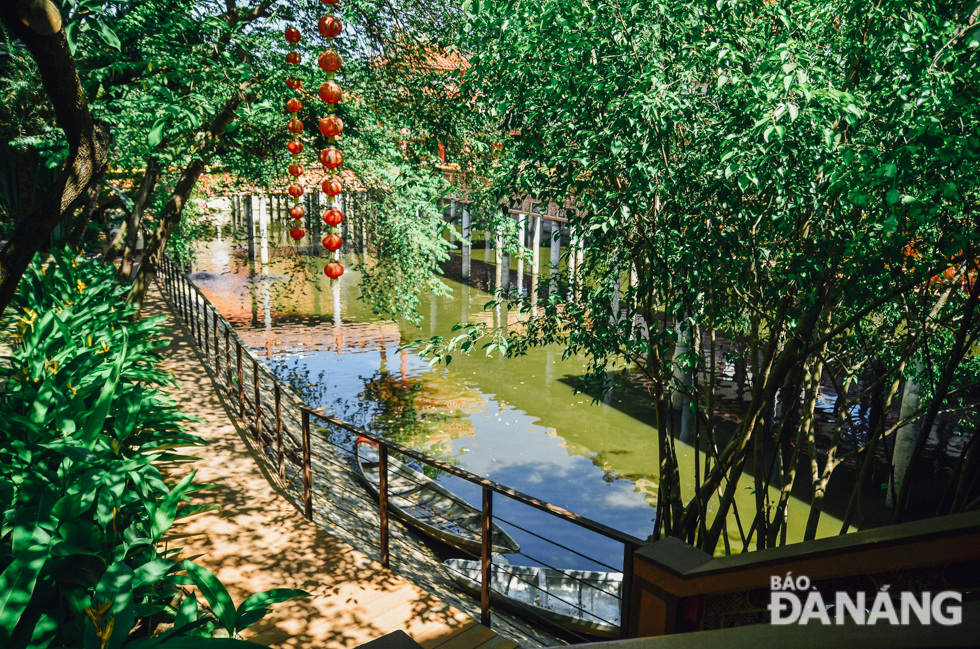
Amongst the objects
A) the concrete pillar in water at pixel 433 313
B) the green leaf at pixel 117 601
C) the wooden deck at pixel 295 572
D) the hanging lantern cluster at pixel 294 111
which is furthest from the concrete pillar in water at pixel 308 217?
the concrete pillar in water at pixel 433 313

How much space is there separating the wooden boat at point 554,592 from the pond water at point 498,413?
124 cm

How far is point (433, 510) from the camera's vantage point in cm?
814

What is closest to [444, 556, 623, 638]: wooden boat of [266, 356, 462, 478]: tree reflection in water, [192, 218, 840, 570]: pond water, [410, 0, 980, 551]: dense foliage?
[192, 218, 840, 570]: pond water

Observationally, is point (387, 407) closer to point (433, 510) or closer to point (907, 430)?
point (433, 510)

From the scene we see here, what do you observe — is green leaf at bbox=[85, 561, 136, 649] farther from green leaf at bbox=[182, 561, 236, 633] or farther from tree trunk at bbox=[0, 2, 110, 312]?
tree trunk at bbox=[0, 2, 110, 312]

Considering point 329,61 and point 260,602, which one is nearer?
point 260,602

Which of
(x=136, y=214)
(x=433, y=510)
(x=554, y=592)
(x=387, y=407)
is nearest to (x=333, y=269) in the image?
(x=433, y=510)

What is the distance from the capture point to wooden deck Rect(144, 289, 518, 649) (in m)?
3.41

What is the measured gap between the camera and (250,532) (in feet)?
15.0

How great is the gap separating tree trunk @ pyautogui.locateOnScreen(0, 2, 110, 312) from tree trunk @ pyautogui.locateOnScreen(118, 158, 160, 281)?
19.5ft

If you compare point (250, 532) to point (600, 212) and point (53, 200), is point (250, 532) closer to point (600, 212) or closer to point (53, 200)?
point (53, 200)

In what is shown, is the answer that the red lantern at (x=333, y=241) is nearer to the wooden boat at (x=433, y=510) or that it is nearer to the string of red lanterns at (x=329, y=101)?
the string of red lanterns at (x=329, y=101)

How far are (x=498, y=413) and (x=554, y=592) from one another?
6689mm

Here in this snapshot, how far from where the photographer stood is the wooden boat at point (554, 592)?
236 inches
